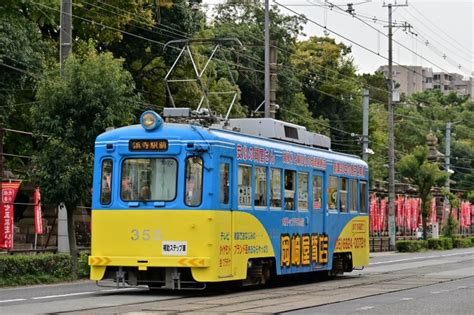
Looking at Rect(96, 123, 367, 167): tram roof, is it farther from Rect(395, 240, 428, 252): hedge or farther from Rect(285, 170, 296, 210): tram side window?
Rect(395, 240, 428, 252): hedge

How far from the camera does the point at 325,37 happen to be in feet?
260

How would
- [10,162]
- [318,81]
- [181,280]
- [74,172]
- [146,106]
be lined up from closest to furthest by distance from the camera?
[181,280] < [74,172] < [10,162] < [146,106] < [318,81]

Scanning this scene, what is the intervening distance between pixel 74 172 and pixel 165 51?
65.6ft

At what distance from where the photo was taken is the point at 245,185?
2178 centimetres

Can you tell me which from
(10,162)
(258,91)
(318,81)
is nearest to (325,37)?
(318,81)

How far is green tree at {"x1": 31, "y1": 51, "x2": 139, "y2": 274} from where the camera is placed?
88.6ft

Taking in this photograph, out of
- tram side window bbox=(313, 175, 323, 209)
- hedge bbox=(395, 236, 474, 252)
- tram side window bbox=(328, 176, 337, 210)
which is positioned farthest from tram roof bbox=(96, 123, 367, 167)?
hedge bbox=(395, 236, 474, 252)

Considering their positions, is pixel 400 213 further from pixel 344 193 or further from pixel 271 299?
pixel 271 299

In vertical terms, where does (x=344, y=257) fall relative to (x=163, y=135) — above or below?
below

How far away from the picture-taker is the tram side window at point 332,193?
26645mm

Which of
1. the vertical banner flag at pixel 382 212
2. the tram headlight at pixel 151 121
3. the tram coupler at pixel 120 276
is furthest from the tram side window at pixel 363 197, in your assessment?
the vertical banner flag at pixel 382 212

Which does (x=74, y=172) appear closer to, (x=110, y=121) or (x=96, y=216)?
(x=110, y=121)

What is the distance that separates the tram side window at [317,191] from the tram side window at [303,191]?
1.80 feet

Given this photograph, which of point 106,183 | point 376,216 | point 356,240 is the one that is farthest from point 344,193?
point 376,216
